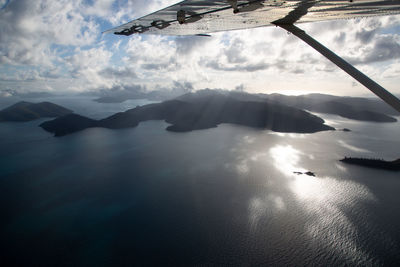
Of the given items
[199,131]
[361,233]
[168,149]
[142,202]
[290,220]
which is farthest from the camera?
[199,131]

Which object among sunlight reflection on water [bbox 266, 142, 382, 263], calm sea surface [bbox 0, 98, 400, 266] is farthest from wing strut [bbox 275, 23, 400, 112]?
sunlight reflection on water [bbox 266, 142, 382, 263]

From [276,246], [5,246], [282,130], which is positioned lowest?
[282,130]

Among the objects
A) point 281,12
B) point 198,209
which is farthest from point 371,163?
point 281,12

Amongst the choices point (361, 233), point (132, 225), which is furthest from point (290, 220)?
point (132, 225)

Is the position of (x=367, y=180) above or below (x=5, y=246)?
below

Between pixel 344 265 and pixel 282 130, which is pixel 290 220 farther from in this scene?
pixel 282 130

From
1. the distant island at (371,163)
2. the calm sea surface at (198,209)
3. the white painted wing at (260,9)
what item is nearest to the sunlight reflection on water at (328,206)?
the calm sea surface at (198,209)

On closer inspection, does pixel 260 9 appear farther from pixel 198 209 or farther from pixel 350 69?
pixel 198 209

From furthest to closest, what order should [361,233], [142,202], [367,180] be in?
[367,180] < [142,202] < [361,233]
